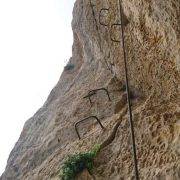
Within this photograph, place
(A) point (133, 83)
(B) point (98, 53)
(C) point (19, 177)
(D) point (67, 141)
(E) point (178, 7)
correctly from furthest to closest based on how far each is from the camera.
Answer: (B) point (98, 53), (C) point (19, 177), (D) point (67, 141), (A) point (133, 83), (E) point (178, 7)

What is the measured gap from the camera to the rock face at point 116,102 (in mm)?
9055

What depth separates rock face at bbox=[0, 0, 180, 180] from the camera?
356 inches

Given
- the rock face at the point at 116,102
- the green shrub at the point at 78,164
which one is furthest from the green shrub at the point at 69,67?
the green shrub at the point at 78,164

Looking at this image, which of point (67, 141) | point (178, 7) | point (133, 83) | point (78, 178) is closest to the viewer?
point (178, 7)

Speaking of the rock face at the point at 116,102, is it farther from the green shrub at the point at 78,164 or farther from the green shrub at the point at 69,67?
the green shrub at the point at 69,67

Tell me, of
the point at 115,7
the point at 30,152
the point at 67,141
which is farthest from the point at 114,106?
the point at 30,152

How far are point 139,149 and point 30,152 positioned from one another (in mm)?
7059

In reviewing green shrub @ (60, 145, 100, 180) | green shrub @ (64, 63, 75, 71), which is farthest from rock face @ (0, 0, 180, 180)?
green shrub @ (64, 63, 75, 71)

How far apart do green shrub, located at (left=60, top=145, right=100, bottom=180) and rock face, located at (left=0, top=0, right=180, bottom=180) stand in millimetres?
208

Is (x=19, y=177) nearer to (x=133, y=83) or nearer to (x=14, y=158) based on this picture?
(x=14, y=158)

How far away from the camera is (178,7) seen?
8312mm

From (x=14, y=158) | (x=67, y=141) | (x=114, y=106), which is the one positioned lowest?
(x=14, y=158)

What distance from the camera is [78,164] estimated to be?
10.9 metres

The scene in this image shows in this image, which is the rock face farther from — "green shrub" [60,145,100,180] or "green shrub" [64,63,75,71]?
"green shrub" [64,63,75,71]
